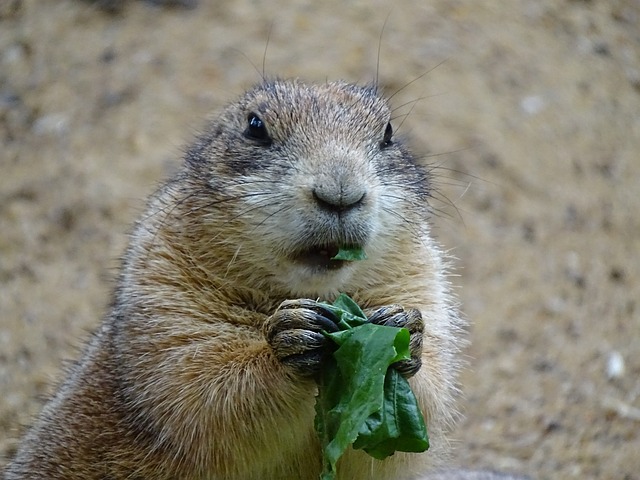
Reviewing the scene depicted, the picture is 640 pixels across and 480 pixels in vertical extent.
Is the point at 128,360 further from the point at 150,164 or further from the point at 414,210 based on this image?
the point at 150,164

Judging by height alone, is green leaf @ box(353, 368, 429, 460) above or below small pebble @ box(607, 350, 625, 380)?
below

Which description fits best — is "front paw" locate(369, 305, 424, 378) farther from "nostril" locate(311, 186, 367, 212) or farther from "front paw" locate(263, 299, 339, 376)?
"nostril" locate(311, 186, 367, 212)

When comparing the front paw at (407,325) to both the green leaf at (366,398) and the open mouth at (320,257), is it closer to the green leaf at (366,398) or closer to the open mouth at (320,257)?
→ the green leaf at (366,398)

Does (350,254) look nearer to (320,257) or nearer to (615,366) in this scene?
(320,257)

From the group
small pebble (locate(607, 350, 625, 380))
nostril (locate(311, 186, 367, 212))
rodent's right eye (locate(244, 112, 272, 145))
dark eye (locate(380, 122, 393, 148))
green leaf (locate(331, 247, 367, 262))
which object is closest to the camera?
nostril (locate(311, 186, 367, 212))

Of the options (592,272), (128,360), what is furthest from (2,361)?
(592,272)

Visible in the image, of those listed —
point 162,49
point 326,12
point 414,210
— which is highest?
point 326,12

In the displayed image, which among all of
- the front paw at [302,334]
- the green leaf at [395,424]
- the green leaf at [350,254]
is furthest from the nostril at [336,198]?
the green leaf at [395,424]

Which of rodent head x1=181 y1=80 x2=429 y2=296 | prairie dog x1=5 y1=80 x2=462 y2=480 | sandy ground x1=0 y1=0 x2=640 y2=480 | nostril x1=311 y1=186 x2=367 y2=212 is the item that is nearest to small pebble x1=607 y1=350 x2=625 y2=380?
sandy ground x1=0 y1=0 x2=640 y2=480
